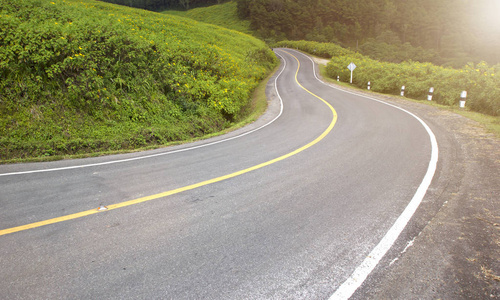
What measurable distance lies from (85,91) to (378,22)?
106719 mm

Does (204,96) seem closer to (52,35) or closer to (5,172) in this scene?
(52,35)

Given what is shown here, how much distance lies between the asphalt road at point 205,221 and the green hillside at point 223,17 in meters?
88.7

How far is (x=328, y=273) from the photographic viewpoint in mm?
2666

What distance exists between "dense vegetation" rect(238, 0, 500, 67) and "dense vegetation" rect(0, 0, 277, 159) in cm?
7157

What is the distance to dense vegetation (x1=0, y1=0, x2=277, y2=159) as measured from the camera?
8008mm

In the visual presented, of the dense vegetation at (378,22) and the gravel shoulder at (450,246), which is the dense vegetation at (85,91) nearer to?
the gravel shoulder at (450,246)

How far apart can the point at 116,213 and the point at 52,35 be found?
8566mm

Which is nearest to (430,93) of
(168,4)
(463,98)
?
(463,98)

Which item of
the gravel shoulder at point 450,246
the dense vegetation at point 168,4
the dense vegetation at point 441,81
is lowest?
the gravel shoulder at point 450,246

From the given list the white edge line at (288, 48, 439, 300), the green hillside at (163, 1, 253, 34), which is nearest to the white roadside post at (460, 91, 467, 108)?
the white edge line at (288, 48, 439, 300)

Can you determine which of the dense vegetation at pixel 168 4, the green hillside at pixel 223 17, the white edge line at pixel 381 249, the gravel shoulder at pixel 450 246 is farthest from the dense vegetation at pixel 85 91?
the dense vegetation at pixel 168 4

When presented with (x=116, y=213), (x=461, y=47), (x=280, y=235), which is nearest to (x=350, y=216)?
(x=280, y=235)

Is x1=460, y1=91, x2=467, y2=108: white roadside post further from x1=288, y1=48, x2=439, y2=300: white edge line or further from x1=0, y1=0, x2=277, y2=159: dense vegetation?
x1=0, y1=0, x2=277, y2=159: dense vegetation

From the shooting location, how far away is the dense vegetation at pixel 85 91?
801cm
